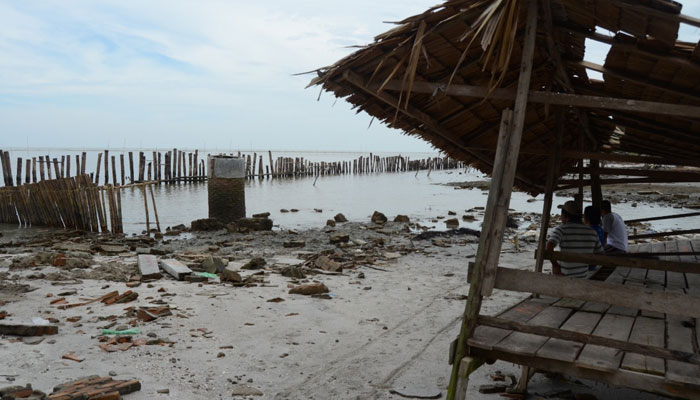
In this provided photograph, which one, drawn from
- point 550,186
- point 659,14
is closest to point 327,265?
point 550,186

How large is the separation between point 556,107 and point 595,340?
10.8ft

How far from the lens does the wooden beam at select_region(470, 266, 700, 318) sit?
3.13 meters

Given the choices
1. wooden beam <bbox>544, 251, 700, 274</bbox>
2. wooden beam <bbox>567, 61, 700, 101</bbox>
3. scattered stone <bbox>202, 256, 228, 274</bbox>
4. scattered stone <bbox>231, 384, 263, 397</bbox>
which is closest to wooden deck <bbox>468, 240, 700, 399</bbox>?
wooden beam <bbox>544, 251, 700, 274</bbox>

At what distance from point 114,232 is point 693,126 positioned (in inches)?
564

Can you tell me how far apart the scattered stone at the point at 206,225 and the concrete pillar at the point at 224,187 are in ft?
1.85

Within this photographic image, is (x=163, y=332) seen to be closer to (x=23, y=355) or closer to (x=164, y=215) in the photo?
(x=23, y=355)

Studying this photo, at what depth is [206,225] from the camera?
53.9 feet

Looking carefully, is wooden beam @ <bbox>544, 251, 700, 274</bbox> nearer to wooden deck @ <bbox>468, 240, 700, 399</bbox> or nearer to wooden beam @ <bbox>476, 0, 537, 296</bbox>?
wooden deck @ <bbox>468, 240, 700, 399</bbox>

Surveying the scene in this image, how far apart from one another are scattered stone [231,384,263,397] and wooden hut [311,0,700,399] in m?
1.94

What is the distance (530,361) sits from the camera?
3.30 metres

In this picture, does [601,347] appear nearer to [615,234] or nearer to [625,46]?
[625,46]

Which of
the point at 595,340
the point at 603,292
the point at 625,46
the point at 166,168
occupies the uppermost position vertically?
the point at 625,46

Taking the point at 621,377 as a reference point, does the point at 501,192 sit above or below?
above

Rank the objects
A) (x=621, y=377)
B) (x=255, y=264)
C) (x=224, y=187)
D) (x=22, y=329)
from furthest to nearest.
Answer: (x=224, y=187)
(x=255, y=264)
(x=22, y=329)
(x=621, y=377)
